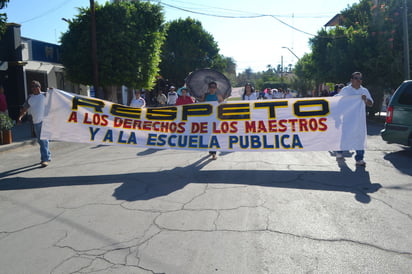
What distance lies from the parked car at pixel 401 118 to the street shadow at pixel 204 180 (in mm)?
1970

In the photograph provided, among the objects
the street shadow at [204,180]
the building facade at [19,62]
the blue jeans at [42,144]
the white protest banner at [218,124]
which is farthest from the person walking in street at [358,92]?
the building facade at [19,62]

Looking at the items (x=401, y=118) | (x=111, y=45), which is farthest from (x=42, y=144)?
(x=111, y=45)

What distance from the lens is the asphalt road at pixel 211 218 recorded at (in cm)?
318

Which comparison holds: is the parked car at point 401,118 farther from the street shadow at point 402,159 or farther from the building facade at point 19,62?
the building facade at point 19,62

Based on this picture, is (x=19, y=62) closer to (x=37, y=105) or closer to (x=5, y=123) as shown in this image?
(x=5, y=123)

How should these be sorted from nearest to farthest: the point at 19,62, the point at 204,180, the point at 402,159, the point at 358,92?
1. the point at 204,180
2. the point at 358,92
3. the point at 402,159
4. the point at 19,62

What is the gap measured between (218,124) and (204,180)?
167 cm

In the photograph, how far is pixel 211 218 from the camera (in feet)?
13.9

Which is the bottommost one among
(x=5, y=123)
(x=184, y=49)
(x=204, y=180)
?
(x=204, y=180)

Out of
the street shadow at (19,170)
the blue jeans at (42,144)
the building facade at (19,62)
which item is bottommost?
the street shadow at (19,170)

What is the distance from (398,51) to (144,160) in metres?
16.3

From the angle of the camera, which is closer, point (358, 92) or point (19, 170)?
point (358, 92)

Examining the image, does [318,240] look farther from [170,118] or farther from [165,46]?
[165,46]

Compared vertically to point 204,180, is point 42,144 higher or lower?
higher
